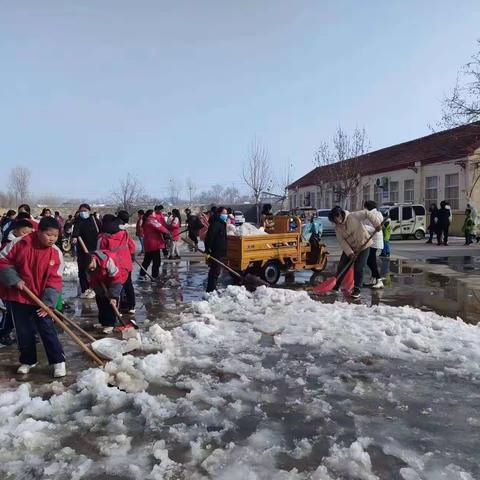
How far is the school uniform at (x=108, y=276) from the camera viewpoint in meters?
6.36

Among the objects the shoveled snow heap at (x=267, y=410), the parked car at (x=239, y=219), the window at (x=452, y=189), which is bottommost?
the shoveled snow heap at (x=267, y=410)

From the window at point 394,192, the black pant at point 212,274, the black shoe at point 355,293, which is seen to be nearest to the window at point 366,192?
the window at point 394,192

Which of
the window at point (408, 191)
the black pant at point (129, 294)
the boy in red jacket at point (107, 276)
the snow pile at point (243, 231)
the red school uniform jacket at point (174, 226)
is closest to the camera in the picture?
the boy in red jacket at point (107, 276)

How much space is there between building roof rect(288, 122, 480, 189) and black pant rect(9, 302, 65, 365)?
19.5 metres

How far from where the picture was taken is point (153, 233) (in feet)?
34.3

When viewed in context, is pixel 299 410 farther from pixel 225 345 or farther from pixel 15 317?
pixel 15 317

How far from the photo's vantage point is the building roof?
24.8 metres

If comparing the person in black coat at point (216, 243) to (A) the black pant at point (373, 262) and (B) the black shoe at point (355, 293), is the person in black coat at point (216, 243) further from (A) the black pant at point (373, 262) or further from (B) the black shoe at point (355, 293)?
(A) the black pant at point (373, 262)

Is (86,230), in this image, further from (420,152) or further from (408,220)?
(420,152)

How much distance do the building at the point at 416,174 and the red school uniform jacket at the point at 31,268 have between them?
19.6 meters

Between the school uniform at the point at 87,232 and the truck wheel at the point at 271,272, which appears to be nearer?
the school uniform at the point at 87,232

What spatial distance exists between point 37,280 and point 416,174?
29.0 meters

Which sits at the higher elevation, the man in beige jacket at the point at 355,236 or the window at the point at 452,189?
the window at the point at 452,189

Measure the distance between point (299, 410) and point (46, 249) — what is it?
110 inches
